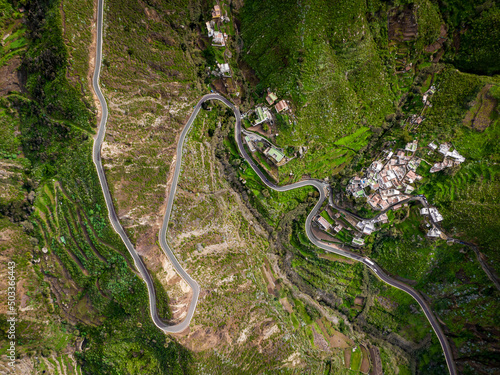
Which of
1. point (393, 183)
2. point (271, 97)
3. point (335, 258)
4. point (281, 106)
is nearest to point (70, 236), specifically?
point (271, 97)

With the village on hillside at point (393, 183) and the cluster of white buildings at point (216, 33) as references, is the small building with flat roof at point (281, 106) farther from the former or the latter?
the village on hillside at point (393, 183)

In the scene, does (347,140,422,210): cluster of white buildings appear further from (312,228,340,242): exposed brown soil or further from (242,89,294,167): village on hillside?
(242,89,294,167): village on hillside

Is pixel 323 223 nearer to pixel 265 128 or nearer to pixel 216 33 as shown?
pixel 265 128

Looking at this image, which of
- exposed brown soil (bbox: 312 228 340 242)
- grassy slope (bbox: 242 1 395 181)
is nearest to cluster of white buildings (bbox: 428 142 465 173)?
grassy slope (bbox: 242 1 395 181)

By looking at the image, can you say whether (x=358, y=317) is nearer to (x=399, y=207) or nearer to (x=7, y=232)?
(x=399, y=207)

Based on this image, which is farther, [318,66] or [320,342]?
[320,342]

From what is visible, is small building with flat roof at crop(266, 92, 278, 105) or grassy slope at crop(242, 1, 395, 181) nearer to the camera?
grassy slope at crop(242, 1, 395, 181)

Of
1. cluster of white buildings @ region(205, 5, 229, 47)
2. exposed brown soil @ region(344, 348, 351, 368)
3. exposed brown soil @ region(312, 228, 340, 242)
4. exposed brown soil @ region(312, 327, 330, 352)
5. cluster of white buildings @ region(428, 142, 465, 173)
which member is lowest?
exposed brown soil @ region(344, 348, 351, 368)
